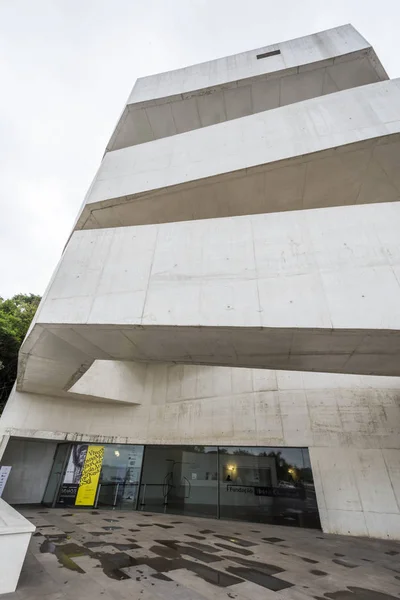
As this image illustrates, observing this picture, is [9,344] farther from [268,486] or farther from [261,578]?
[261,578]

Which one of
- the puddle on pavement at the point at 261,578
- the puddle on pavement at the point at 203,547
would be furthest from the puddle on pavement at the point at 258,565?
the puddle on pavement at the point at 203,547

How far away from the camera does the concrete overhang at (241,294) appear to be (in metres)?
4.90

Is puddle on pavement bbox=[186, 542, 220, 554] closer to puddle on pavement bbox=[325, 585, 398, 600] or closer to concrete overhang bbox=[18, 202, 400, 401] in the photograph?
puddle on pavement bbox=[325, 585, 398, 600]

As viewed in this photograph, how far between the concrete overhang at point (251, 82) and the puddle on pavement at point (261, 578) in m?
14.1

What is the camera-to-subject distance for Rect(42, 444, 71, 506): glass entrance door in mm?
11609

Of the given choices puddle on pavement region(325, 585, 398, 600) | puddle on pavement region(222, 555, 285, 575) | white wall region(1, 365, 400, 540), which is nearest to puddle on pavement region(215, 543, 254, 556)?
puddle on pavement region(222, 555, 285, 575)

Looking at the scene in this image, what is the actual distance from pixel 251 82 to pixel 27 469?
19.2m

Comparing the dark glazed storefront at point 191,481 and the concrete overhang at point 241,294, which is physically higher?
the concrete overhang at point 241,294

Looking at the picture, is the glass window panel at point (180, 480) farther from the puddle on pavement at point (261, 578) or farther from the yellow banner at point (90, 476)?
the puddle on pavement at point (261, 578)

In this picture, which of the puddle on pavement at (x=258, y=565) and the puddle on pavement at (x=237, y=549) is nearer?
the puddle on pavement at (x=258, y=565)

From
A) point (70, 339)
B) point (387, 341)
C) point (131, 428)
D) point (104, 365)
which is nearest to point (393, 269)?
point (387, 341)

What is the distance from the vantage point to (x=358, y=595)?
12.9 ft

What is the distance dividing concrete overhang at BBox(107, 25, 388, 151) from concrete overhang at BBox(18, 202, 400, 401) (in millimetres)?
7782

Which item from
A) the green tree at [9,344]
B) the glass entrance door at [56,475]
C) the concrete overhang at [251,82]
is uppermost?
the concrete overhang at [251,82]
